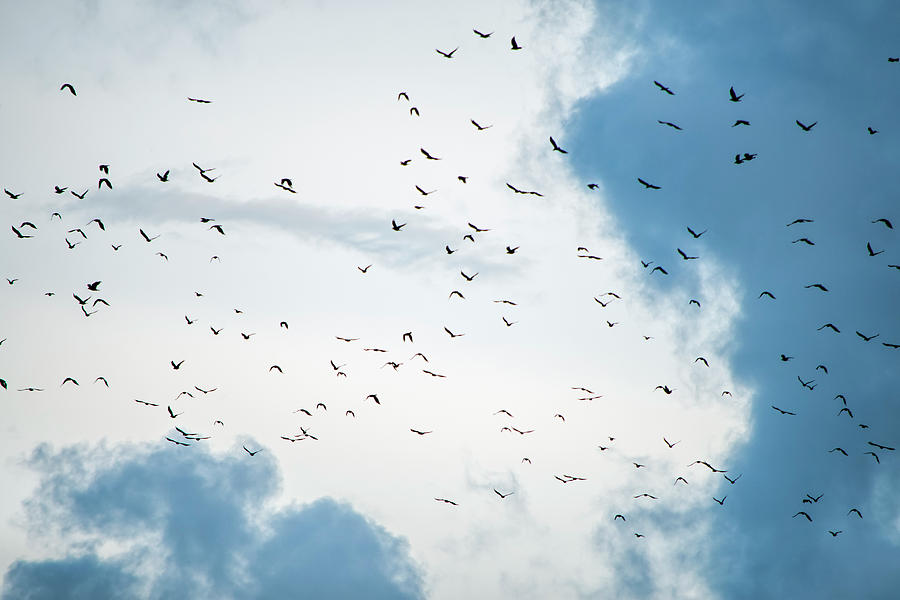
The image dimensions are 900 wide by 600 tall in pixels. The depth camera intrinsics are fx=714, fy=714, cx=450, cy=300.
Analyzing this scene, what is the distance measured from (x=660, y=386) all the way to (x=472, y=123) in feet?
112

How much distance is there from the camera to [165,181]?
55.3 metres

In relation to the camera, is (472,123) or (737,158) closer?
(472,123)

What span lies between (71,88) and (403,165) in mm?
25161

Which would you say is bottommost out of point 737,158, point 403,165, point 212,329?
point 212,329

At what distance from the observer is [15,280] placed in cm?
5738

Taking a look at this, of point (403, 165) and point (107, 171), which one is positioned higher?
point (403, 165)

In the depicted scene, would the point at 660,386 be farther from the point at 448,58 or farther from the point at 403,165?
the point at 448,58

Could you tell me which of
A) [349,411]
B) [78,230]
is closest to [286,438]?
[349,411]

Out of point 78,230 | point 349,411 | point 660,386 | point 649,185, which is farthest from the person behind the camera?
point 349,411

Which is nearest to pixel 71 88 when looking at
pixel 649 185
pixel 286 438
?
pixel 286 438

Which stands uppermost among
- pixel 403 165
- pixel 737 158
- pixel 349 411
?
pixel 737 158

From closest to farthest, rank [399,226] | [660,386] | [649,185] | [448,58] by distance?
[448,58] → [649,185] → [399,226] → [660,386]

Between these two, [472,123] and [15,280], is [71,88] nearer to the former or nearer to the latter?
[15,280]

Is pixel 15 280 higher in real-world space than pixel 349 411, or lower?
higher
